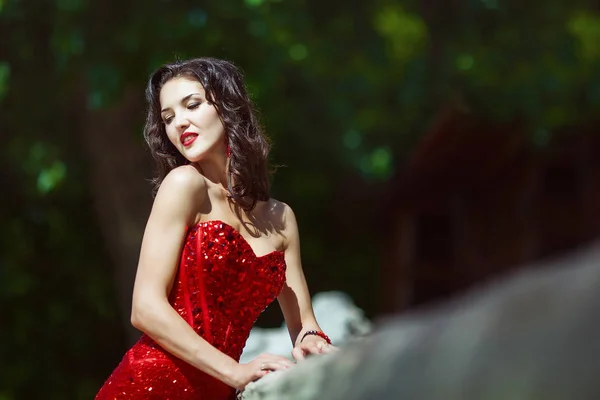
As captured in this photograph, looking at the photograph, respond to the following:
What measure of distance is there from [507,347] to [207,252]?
1428 millimetres

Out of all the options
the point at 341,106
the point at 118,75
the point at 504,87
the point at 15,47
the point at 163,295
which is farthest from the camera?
the point at 504,87

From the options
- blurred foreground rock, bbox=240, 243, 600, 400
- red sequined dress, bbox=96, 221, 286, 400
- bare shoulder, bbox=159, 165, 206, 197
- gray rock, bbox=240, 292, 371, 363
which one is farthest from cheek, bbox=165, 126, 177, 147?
gray rock, bbox=240, 292, 371, 363

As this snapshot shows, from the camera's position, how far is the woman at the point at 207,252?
218 centimetres

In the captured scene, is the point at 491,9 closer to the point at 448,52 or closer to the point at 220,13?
the point at 448,52

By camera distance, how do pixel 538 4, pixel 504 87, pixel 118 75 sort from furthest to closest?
pixel 538 4 < pixel 504 87 < pixel 118 75

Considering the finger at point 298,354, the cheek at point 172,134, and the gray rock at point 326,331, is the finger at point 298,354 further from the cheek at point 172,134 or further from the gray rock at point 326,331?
the gray rock at point 326,331

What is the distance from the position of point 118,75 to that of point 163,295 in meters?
4.19

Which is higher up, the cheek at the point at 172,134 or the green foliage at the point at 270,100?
the cheek at the point at 172,134

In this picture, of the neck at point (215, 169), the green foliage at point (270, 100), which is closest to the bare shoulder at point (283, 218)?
the neck at point (215, 169)

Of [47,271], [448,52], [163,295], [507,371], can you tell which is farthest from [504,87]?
[507,371]

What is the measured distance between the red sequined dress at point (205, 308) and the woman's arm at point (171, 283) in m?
0.04

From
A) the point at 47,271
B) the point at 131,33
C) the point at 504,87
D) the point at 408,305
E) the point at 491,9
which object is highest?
the point at 131,33

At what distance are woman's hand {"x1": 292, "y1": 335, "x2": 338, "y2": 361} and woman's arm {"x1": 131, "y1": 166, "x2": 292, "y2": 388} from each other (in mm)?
150

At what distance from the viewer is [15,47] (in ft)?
23.2
